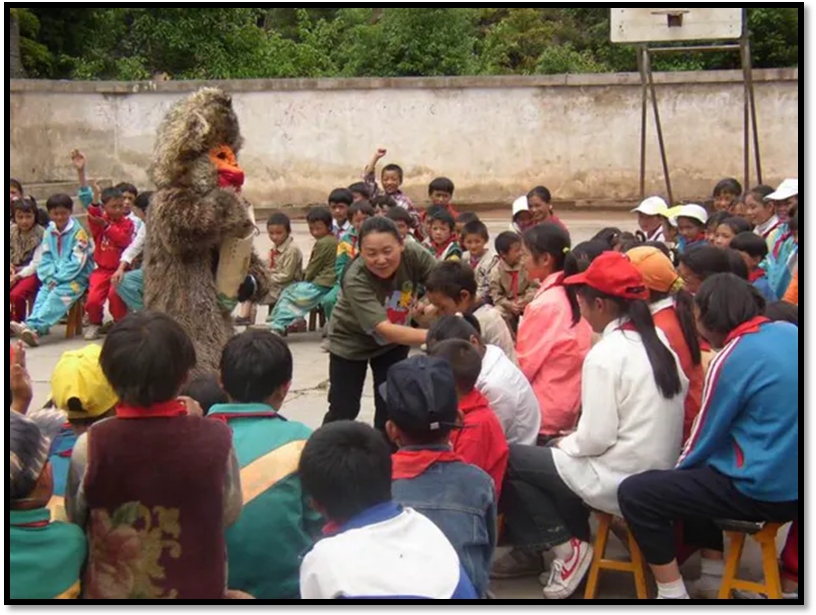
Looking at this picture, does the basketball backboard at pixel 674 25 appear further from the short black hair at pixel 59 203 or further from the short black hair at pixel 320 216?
the short black hair at pixel 59 203

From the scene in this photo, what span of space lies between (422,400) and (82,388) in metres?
1.02

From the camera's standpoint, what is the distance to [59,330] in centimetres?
1056

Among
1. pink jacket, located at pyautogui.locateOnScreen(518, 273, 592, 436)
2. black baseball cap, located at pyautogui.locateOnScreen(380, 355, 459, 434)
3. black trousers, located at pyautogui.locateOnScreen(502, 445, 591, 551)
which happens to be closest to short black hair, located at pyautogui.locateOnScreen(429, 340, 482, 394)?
black trousers, located at pyautogui.locateOnScreen(502, 445, 591, 551)

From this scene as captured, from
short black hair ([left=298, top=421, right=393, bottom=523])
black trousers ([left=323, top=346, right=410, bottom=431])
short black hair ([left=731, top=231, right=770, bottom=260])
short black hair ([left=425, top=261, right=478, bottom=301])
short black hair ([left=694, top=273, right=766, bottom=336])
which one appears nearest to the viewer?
short black hair ([left=298, top=421, right=393, bottom=523])

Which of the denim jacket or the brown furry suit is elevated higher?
the brown furry suit

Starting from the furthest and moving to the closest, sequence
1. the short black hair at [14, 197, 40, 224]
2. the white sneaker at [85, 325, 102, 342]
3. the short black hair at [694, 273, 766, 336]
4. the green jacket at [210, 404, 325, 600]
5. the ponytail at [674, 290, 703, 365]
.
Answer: the short black hair at [14, 197, 40, 224]
the white sneaker at [85, 325, 102, 342]
the ponytail at [674, 290, 703, 365]
the short black hair at [694, 273, 766, 336]
the green jacket at [210, 404, 325, 600]

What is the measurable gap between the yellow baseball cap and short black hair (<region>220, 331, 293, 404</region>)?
365mm

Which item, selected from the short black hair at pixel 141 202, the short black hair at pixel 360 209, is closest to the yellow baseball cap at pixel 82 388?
the short black hair at pixel 360 209

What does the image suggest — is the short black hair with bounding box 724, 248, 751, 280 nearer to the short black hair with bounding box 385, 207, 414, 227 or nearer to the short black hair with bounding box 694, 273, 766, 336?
the short black hair with bounding box 694, 273, 766, 336

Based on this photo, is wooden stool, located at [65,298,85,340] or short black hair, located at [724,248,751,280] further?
wooden stool, located at [65,298,85,340]

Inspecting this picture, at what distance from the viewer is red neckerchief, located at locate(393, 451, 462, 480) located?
10.9 feet

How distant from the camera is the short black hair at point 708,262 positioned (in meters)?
5.23

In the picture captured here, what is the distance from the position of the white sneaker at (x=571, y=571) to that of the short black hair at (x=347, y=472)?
5.77 ft
